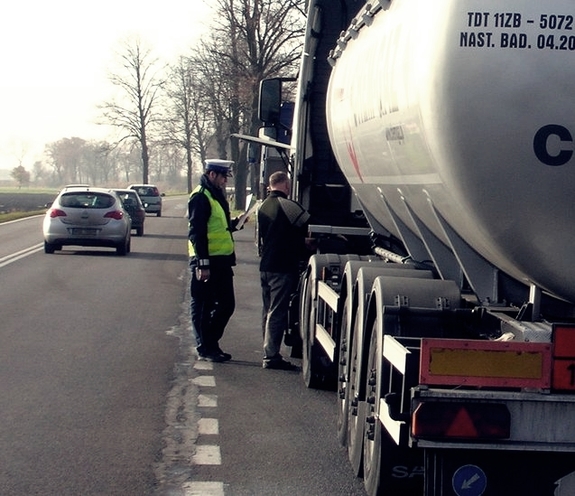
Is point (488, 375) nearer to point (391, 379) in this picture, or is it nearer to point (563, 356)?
point (563, 356)

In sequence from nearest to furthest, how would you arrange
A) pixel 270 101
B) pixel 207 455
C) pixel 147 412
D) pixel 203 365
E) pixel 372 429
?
pixel 372 429
pixel 207 455
pixel 147 412
pixel 203 365
pixel 270 101

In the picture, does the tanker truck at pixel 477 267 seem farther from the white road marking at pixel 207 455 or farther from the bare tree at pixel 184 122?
the bare tree at pixel 184 122

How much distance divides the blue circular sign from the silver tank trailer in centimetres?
84

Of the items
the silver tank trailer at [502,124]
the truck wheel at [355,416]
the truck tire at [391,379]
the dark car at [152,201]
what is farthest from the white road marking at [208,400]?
the dark car at [152,201]

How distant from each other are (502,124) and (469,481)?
5.01ft

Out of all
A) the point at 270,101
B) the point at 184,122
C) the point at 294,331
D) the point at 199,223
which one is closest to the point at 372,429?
the point at 199,223

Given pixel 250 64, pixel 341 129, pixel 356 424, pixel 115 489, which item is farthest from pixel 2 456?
pixel 250 64

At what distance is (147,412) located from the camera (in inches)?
353

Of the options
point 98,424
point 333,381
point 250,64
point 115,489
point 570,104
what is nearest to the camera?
point 570,104

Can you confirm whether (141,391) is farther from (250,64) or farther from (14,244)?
(250,64)

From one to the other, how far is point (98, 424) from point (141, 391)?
4.66ft

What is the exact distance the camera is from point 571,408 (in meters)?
5.11

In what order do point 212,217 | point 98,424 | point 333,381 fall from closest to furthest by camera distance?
point 98,424 → point 333,381 → point 212,217

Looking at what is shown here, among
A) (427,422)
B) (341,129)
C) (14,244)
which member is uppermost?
(341,129)
